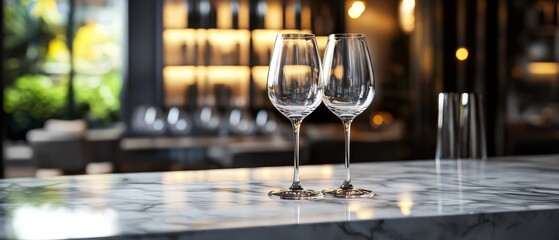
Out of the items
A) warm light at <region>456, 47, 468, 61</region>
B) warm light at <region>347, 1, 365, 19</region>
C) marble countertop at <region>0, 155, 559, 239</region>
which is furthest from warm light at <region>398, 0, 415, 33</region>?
marble countertop at <region>0, 155, 559, 239</region>

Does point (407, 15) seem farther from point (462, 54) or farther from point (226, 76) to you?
point (226, 76)

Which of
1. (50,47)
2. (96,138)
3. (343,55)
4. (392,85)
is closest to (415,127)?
(392,85)

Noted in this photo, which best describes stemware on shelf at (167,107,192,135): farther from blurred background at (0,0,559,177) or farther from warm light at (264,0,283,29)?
warm light at (264,0,283,29)

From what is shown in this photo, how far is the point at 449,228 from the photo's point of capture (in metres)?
0.99

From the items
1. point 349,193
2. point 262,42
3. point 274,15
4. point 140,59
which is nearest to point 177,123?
point 140,59

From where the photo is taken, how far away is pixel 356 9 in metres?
6.38

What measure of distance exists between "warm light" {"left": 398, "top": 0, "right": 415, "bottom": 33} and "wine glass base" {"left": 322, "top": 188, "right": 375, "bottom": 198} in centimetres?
508

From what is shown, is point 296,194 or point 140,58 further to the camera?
point 140,58

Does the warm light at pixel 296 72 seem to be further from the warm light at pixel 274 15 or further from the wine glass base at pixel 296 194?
the warm light at pixel 274 15

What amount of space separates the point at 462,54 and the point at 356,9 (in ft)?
3.09

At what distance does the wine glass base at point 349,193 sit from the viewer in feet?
3.82

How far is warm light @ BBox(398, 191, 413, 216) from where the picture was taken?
1019 mm

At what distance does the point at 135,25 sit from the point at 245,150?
7.69 feet

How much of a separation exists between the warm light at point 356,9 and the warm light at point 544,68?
52.6 inches
